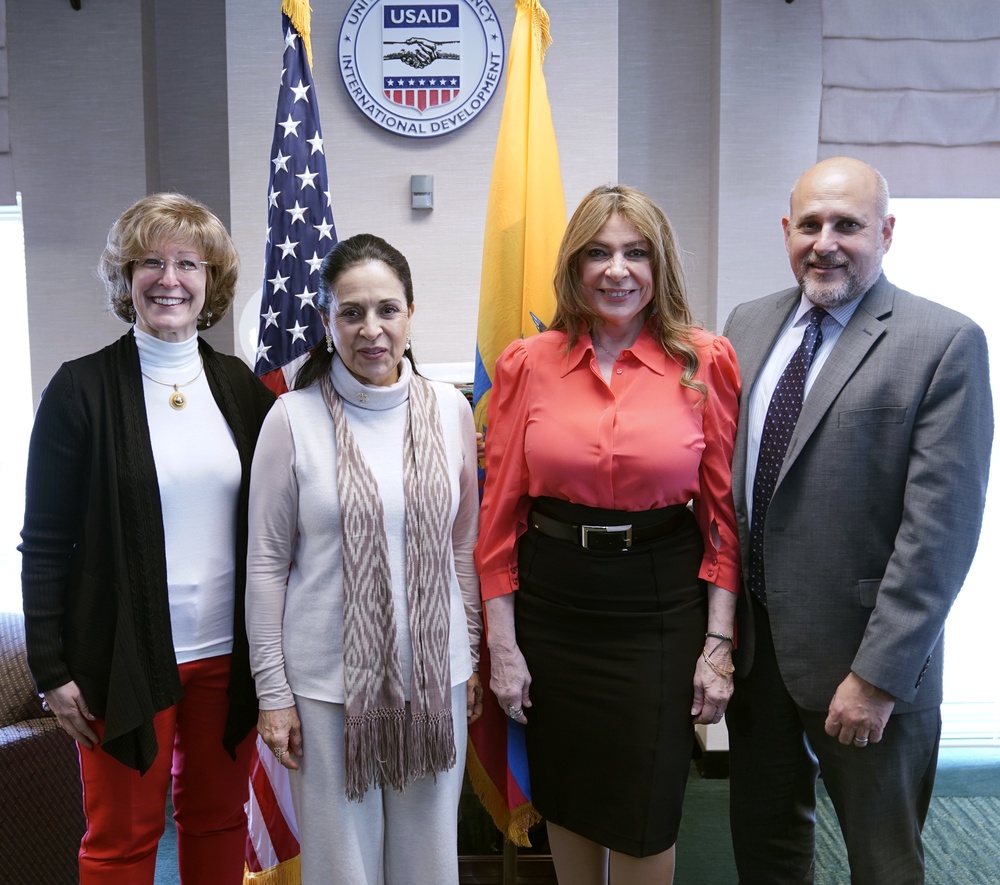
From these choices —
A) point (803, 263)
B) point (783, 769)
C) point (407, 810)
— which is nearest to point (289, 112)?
point (803, 263)

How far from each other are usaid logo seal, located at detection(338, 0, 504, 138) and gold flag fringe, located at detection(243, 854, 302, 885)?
88.9 inches

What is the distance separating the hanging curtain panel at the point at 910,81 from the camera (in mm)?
2789

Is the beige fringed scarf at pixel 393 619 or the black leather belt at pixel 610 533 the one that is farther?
the black leather belt at pixel 610 533

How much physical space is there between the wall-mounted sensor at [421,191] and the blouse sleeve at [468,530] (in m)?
1.27

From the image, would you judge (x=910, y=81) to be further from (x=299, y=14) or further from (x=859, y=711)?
(x=859, y=711)

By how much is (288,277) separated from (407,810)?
4.76ft

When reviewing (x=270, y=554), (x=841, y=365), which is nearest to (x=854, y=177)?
(x=841, y=365)

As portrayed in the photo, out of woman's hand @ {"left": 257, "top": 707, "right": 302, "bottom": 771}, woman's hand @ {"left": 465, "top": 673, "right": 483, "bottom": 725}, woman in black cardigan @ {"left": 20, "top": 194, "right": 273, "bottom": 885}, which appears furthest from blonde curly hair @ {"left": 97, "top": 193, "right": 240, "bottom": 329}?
woman's hand @ {"left": 465, "top": 673, "right": 483, "bottom": 725}

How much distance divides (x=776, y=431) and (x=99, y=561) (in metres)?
1.35

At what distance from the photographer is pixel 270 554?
1594 millimetres

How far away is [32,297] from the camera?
3135 mm

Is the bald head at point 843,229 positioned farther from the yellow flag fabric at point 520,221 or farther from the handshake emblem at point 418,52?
the handshake emblem at point 418,52

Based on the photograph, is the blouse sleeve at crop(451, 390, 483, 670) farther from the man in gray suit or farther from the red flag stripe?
the red flag stripe

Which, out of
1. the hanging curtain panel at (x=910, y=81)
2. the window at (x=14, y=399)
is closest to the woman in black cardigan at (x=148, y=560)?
the window at (x=14, y=399)
